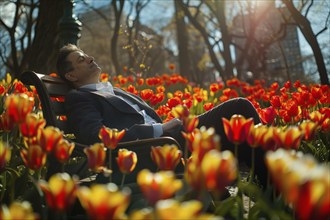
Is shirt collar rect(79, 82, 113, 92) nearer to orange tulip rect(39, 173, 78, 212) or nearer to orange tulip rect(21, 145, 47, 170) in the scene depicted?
orange tulip rect(21, 145, 47, 170)

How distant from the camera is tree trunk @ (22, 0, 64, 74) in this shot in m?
7.55

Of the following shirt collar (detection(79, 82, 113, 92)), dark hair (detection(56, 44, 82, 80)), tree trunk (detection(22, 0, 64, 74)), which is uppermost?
tree trunk (detection(22, 0, 64, 74))

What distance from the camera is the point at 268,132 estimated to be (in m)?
1.52

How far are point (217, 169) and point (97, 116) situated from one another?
6.29 ft

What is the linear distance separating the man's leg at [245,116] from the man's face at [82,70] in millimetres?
958

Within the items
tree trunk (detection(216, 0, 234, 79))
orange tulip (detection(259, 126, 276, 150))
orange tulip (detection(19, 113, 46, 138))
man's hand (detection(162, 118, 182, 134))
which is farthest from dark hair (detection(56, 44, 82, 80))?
tree trunk (detection(216, 0, 234, 79))

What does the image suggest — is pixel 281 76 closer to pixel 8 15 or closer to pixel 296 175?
pixel 8 15

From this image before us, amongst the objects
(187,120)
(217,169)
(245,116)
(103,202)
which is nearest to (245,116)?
(245,116)

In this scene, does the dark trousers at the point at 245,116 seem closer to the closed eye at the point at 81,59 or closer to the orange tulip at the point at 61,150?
the closed eye at the point at 81,59

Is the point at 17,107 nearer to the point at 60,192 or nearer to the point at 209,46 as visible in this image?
the point at 60,192

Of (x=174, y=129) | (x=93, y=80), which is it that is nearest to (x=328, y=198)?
(x=174, y=129)

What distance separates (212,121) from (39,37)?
570 centimetres

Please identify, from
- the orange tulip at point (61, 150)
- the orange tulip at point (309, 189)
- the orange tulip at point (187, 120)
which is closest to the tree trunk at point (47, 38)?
the orange tulip at point (187, 120)

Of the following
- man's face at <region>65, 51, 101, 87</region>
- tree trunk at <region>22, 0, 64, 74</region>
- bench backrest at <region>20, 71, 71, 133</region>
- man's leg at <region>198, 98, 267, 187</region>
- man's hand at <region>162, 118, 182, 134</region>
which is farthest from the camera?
tree trunk at <region>22, 0, 64, 74</region>
